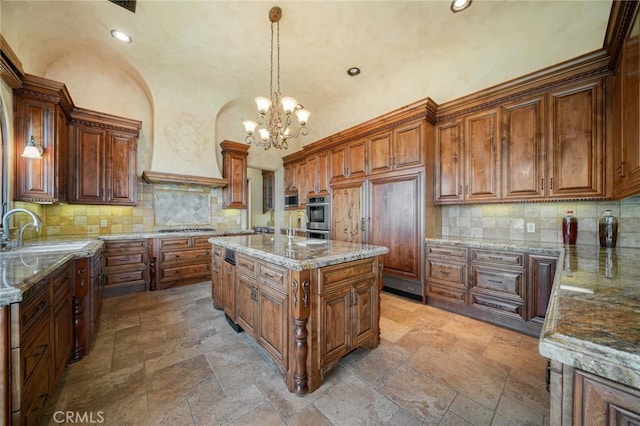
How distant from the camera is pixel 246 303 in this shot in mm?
2123

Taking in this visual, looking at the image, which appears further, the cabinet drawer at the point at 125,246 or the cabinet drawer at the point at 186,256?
the cabinet drawer at the point at 186,256

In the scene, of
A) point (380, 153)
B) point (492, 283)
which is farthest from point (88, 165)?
point (492, 283)

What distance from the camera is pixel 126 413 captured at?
143 centimetres

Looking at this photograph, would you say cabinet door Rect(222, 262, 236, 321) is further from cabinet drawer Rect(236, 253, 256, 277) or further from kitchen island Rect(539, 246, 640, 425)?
kitchen island Rect(539, 246, 640, 425)

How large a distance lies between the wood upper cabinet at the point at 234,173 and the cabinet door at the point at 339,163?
177cm

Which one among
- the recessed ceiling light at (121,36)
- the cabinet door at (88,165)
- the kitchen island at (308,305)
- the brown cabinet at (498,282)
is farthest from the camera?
the cabinet door at (88,165)

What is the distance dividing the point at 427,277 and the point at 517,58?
2869 mm

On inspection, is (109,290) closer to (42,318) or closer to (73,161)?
(73,161)

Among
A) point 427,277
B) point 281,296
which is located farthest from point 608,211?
point 281,296

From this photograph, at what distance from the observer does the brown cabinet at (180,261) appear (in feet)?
12.0

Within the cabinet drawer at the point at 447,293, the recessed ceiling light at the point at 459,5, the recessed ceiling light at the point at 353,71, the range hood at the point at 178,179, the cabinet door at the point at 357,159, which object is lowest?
the cabinet drawer at the point at 447,293

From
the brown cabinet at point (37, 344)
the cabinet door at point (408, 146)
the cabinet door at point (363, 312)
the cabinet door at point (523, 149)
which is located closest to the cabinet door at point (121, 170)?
the brown cabinet at point (37, 344)

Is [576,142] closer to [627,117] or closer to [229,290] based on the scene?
[627,117]

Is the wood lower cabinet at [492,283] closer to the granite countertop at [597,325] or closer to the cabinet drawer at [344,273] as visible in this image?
the granite countertop at [597,325]
